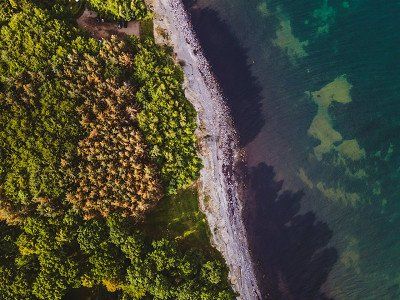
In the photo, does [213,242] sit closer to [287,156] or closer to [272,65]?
[287,156]

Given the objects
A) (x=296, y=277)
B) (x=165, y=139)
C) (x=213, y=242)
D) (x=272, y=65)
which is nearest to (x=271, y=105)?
(x=272, y=65)

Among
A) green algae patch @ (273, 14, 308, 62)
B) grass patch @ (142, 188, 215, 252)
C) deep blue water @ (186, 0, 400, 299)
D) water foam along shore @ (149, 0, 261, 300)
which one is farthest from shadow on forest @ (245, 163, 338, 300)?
green algae patch @ (273, 14, 308, 62)

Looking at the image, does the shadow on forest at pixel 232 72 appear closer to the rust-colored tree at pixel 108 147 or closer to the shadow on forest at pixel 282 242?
the shadow on forest at pixel 282 242

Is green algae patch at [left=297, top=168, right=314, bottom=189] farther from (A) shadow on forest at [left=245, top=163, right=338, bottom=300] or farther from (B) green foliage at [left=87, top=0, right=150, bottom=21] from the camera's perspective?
(B) green foliage at [left=87, top=0, right=150, bottom=21]

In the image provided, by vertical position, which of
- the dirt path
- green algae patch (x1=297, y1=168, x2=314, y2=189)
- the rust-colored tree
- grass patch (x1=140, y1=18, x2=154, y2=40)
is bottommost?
the rust-colored tree

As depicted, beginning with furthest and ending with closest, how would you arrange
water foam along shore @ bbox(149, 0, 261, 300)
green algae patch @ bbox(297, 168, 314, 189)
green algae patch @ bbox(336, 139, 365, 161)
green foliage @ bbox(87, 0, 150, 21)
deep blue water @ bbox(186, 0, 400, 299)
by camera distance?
green algae patch @ bbox(336, 139, 365, 161) → green algae patch @ bbox(297, 168, 314, 189) → deep blue water @ bbox(186, 0, 400, 299) → water foam along shore @ bbox(149, 0, 261, 300) → green foliage @ bbox(87, 0, 150, 21)

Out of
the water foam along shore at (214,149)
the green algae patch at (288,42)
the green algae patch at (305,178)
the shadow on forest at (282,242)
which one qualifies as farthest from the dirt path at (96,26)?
the green algae patch at (305,178)

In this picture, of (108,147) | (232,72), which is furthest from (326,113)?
(108,147)
